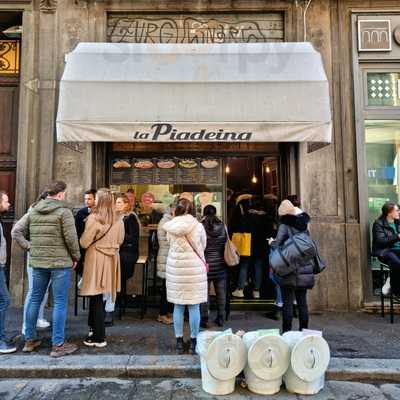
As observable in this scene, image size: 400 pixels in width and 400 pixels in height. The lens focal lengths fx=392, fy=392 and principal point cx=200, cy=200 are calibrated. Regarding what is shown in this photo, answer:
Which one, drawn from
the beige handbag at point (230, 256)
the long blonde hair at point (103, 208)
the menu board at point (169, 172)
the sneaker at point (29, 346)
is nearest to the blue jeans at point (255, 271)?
the beige handbag at point (230, 256)

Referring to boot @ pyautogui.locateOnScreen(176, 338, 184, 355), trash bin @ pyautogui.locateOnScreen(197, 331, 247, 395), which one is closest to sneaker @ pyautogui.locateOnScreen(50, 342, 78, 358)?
boot @ pyautogui.locateOnScreen(176, 338, 184, 355)

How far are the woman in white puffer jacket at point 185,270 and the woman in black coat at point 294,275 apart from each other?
3.51 ft

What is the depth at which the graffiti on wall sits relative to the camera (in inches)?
291

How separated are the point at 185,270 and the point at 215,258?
1.34 m

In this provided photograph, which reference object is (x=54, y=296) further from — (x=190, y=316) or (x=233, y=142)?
(x=233, y=142)

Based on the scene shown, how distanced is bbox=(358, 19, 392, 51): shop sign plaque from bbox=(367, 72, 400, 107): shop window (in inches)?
18.6

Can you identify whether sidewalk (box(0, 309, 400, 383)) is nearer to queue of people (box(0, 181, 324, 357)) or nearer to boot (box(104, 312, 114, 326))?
boot (box(104, 312, 114, 326))

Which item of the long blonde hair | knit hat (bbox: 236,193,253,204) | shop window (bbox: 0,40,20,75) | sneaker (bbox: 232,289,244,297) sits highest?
shop window (bbox: 0,40,20,75)

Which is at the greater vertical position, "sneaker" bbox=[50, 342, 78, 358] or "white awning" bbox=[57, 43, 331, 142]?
"white awning" bbox=[57, 43, 331, 142]

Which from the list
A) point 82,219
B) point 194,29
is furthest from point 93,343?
point 194,29

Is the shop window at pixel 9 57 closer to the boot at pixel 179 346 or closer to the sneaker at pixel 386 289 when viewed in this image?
the boot at pixel 179 346

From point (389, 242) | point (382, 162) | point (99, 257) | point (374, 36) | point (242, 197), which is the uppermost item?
point (374, 36)

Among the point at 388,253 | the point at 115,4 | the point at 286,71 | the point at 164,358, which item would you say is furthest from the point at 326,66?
the point at 164,358

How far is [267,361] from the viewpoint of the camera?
387 cm
